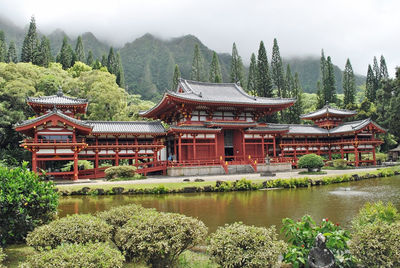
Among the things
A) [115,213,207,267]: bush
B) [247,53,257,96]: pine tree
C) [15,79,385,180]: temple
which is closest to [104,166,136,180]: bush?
[15,79,385,180]: temple

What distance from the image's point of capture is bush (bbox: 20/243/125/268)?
4410 millimetres

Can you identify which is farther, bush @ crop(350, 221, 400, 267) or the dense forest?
the dense forest

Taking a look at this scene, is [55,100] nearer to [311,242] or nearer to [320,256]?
[311,242]

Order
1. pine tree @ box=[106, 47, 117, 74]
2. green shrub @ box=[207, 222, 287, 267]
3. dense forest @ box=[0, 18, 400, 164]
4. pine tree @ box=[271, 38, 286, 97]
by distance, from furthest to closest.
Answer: pine tree @ box=[106, 47, 117, 74]
pine tree @ box=[271, 38, 286, 97]
dense forest @ box=[0, 18, 400, 164]
green shrub @ box=[207, 222, 287, 267]

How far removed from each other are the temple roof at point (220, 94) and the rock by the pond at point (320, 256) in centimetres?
2771

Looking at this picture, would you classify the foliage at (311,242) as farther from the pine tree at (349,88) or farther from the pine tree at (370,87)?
the pine tree at (370,87)

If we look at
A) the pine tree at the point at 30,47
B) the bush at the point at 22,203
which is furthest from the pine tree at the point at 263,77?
the bush at the point at 22,203

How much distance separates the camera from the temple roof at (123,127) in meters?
30.7

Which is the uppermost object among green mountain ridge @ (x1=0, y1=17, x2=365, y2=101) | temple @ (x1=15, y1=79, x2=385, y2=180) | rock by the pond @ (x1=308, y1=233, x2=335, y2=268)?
green mountain ridge @ (x1=0, y1=17, x2=365, y2=101)

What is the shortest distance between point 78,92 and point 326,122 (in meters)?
39.3

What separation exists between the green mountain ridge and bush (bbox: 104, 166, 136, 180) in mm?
85042

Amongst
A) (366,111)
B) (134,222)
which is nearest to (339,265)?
(134,222)

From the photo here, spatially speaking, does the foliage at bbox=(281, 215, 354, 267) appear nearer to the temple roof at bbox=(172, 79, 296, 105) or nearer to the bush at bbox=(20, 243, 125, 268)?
the bush at bbox=(20, 243, 125, 268)

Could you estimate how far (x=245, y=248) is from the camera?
5.47 m
